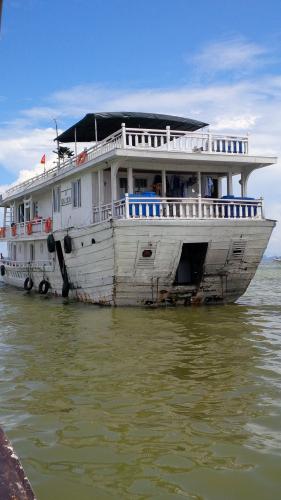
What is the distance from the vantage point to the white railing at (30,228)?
1875 centimetres

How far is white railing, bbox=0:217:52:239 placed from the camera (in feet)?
61.5

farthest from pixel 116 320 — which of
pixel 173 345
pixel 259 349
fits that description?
pixel 259 349

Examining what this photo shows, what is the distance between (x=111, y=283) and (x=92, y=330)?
3189 millimetres

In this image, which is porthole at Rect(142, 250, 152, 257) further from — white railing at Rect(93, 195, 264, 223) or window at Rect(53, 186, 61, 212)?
window at Rect(53, 186, 61, 212)

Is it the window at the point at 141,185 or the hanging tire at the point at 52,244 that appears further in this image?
the hanging tire at the point at 52,244

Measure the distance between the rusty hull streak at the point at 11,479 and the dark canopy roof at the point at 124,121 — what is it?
1392cm

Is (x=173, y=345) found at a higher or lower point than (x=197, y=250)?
lower

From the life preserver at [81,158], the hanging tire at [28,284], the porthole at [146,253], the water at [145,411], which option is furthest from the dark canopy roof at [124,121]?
the water at [145,411]

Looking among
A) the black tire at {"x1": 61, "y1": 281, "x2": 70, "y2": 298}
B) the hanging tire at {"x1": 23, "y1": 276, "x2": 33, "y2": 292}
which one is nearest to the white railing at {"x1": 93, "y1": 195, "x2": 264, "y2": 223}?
the black tire at {"x1": 61, "y1": 281, "x2": 70, "y2": 298}

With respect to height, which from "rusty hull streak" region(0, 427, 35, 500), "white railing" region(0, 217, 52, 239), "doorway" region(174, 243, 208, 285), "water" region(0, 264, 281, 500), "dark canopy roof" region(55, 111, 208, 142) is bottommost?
"water" region(0, 264, 281, 500)

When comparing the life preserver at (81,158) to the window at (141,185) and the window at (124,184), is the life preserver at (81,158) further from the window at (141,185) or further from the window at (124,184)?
the window at (141,185)

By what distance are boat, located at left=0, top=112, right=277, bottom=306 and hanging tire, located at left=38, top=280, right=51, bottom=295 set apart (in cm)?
94

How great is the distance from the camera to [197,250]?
1440cm

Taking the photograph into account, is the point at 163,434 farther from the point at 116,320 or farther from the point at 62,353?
the point at 116,320
